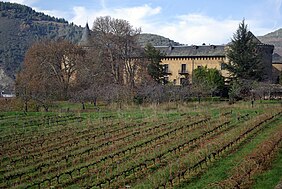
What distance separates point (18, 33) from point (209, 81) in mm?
105654

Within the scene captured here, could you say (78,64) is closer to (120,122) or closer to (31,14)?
(120,122)

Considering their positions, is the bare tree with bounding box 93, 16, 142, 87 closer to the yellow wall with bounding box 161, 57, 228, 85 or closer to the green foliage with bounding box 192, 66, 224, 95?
the green foliage with bounding box 192, 66, 224, 95

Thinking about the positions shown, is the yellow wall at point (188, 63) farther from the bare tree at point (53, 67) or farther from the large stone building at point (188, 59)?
the bare tree at point (53, 67)

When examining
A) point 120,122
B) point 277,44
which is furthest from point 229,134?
point 277,44

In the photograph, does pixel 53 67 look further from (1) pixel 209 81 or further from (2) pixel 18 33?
(2) pixel 18 33

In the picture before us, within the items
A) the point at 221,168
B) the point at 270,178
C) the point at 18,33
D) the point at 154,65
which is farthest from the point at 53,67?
the point at 18,33

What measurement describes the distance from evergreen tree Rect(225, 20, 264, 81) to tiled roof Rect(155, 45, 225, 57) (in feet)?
29.1

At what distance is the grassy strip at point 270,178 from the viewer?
40.6ft

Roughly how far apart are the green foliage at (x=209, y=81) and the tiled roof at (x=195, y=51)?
898 cm

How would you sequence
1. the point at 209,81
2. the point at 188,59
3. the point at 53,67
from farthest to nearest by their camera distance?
the point at 188,59
the point at 53,67
the point at 209,81

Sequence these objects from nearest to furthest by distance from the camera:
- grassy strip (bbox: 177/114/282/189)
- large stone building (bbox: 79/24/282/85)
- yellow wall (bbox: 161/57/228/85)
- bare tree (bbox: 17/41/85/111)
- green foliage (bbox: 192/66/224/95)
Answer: grassy strip (bbox: 177/114/282/189) < green foliage (bbox: 192/66/224/95) < bare tree (bbox: 17/41/85/111) < large stone building (bbox: 79/24/282/85) < yellow wall (bbox: 161/57/228/85)

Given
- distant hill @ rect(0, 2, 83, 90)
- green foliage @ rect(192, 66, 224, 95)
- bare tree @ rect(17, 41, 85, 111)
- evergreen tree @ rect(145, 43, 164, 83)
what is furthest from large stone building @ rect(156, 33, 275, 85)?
distant hill @ rect(0, 2, 83, 90)

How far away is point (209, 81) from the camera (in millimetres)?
45844

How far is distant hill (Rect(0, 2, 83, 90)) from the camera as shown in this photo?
3900 inches
